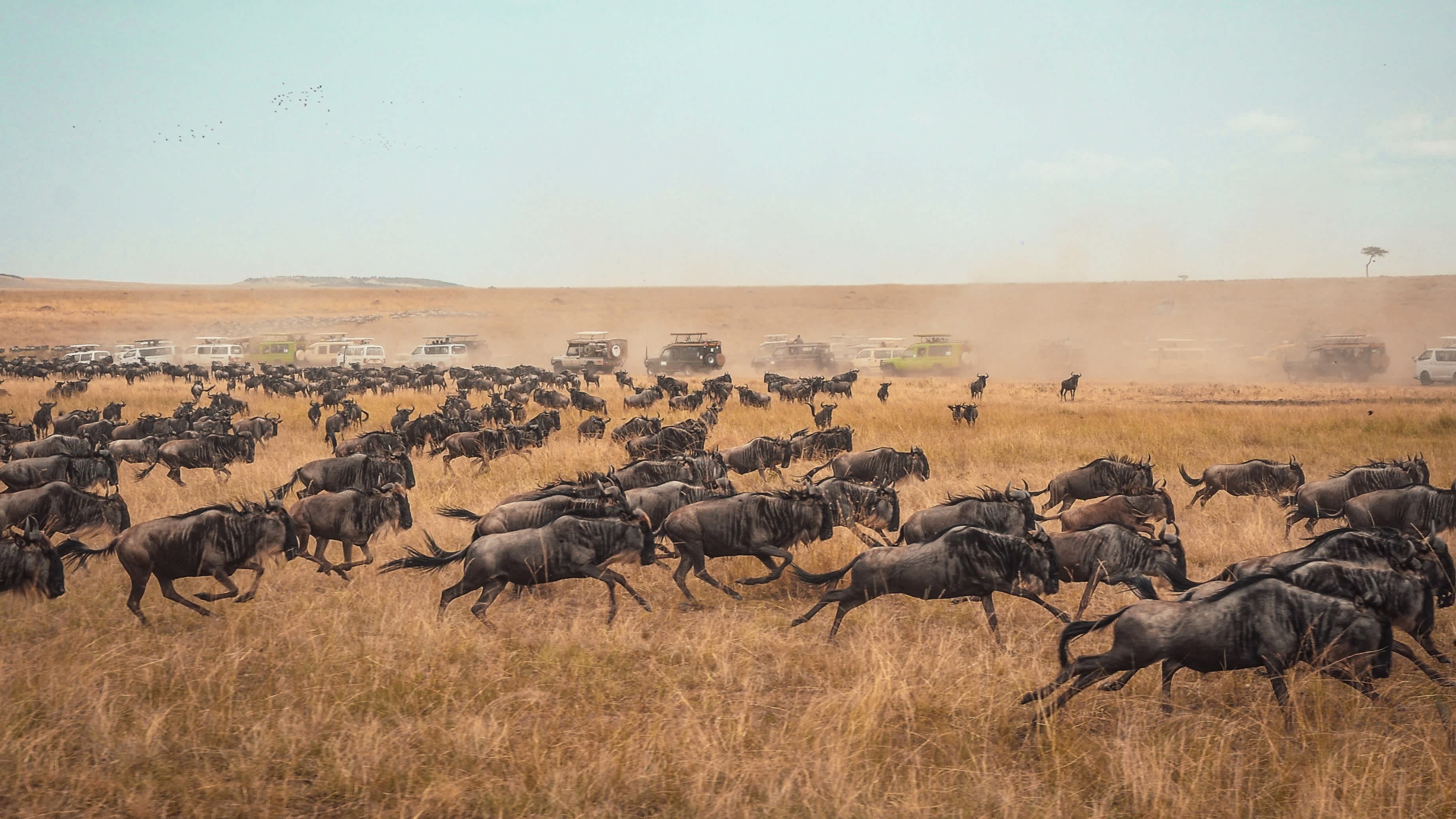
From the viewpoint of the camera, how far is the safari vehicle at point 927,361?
4069 cm

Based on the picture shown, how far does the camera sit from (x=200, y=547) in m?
6.36

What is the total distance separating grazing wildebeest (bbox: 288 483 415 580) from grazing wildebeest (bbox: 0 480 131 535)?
5.91ft

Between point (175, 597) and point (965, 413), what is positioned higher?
point (965, 413)

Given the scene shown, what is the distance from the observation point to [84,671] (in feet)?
17.4

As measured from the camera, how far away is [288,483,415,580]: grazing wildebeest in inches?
295

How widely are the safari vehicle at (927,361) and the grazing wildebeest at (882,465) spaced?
30.2 meters

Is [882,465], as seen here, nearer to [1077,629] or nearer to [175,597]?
[1077,629]

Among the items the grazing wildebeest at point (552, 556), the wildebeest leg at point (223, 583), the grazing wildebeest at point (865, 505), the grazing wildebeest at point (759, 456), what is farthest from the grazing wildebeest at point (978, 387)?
the wildebeest leg at point (223, 583)

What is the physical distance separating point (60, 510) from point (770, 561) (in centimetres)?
622

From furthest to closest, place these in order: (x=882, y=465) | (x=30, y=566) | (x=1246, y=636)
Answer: (x=882, y=465)
(x=30, y=566)
(x=1246, y=636)

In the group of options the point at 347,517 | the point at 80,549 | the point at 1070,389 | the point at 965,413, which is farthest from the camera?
the point at 1070,389

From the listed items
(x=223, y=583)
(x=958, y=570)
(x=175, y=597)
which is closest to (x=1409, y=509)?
(x=958, y=570)

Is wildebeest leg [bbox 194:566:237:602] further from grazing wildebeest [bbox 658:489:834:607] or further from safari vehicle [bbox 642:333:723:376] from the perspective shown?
safari vehicle [bbox 642:333:723:376]

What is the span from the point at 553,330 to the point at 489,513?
74792 millimetres
